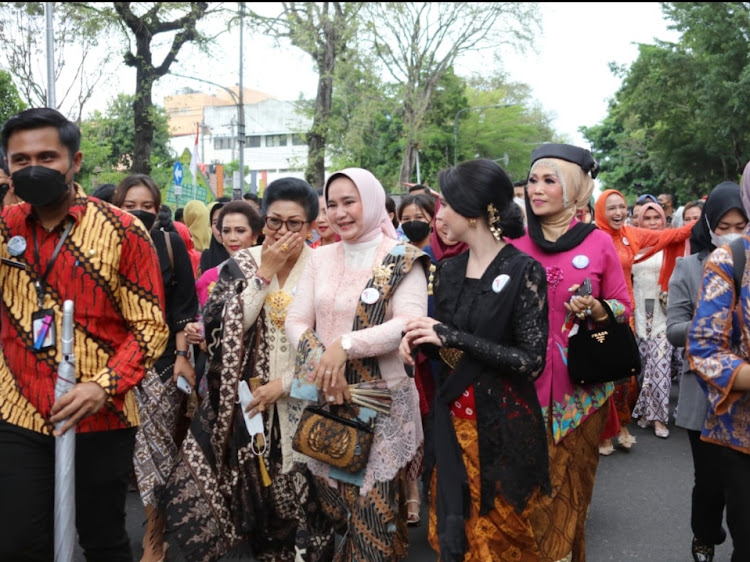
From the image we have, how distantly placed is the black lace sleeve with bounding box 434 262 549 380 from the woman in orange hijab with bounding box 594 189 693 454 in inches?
135

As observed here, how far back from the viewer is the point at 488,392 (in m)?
3.08

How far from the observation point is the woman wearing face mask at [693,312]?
3818mm

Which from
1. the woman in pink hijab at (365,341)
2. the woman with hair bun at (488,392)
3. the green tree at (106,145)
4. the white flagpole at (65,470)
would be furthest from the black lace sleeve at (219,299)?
the green tree at (106,145)

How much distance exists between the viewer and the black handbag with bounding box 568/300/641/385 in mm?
3447

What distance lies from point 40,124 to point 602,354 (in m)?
2.49

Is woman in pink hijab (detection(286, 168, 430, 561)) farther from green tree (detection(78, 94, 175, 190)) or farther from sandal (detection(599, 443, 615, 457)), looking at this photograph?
sandal (detection(599, 443, 615, 457))

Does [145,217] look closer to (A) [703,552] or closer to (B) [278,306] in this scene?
(B) [278,306]

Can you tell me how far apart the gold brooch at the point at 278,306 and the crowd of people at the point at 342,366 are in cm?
3

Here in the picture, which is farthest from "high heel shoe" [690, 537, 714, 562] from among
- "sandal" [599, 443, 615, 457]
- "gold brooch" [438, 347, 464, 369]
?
"sandal" [599, 443, 615, 457]

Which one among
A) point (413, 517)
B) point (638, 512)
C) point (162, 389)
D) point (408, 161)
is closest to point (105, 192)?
point (162, 389)

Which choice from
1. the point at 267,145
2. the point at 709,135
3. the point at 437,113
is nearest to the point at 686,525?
the point at 709,135

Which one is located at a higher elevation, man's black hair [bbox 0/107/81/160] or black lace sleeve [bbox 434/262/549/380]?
man's black hair [bbox 0/107/81/160]

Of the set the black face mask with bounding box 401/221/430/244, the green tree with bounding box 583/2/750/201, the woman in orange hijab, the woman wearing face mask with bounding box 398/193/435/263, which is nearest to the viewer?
the black face mask with bounding box 401/221/430/244

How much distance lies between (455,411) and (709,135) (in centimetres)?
2108
